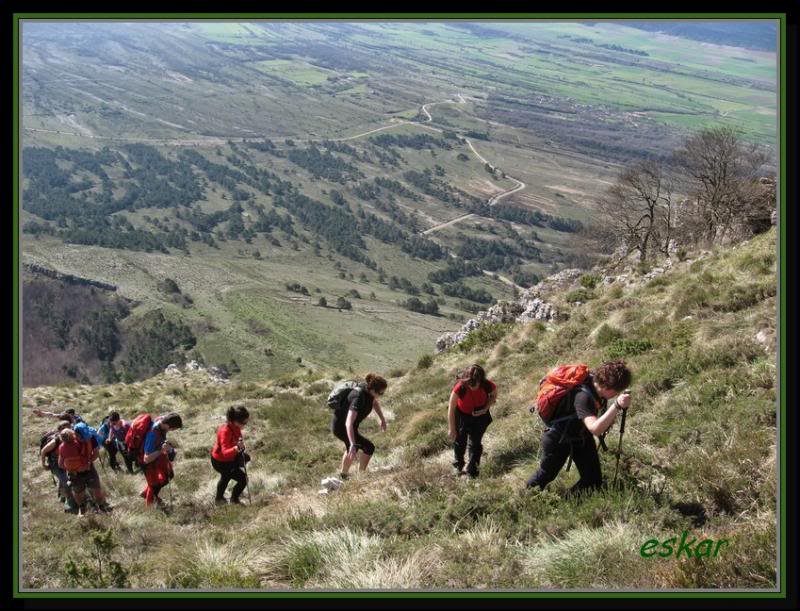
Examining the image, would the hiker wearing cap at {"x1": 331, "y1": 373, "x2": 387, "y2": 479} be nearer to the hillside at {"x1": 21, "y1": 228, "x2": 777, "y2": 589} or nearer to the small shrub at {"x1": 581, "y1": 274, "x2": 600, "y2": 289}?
the hillside at {"x1": 21, "y1": 228, "x2": 777, "y2": 589}

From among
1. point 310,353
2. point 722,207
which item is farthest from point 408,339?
point 722,207

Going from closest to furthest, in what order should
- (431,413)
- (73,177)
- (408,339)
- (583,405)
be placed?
(583,405)
(431,413)
(408,339)
(73,177)

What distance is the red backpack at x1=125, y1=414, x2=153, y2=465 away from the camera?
948 cm

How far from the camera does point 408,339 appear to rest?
89.6m

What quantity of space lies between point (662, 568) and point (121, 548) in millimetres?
5801

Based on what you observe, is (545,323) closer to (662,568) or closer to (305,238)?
(662,568)

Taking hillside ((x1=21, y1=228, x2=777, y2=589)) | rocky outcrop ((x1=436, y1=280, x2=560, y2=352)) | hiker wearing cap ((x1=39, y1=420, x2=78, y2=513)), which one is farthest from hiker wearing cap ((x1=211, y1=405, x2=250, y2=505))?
rocky outcrop ((x1=436, y1=280, x2=560, y2=352))

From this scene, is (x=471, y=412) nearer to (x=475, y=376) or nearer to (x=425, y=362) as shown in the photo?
(x=475, y=376)

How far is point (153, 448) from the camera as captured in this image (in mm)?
9156

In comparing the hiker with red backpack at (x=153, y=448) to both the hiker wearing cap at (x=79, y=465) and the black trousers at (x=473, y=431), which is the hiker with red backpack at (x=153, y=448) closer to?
the hiker wearing cap at (x=79, y=465)

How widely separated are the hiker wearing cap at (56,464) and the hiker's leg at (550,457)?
285 inches

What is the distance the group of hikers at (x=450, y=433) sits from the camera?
601 cm

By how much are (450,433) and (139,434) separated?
490cm

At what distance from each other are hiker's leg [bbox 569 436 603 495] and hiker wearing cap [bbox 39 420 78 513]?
7605 mm
